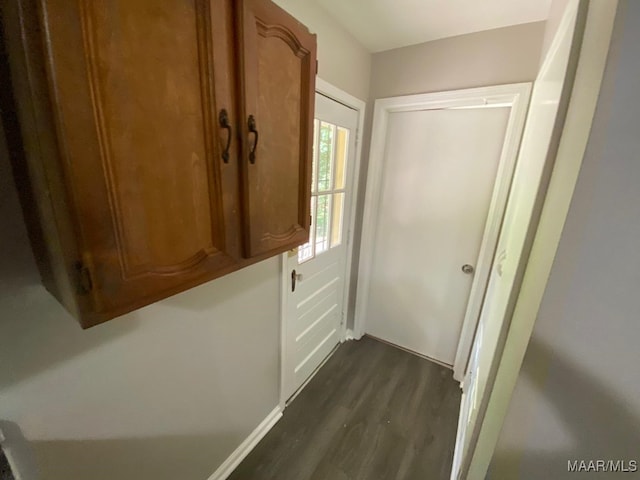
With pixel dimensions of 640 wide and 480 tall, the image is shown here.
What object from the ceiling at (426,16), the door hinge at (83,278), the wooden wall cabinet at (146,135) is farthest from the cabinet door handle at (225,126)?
the ceiling at (426,16)

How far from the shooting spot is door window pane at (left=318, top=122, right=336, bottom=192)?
1.46m

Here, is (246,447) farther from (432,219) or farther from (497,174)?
(497,174)

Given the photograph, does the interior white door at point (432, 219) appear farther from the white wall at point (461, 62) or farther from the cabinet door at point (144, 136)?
the cabinet door at point (144, 136)

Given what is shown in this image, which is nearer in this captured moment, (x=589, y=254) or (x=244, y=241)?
(x=589, y=254)

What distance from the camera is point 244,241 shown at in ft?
2.24

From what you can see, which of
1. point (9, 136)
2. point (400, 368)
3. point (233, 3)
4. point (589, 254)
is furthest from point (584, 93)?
point (400, 368)

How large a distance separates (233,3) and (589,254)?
86 cm

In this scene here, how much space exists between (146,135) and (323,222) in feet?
4.04

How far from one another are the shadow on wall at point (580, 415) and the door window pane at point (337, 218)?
1.33 metres

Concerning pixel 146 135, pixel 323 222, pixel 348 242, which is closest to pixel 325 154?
pixel 323 222

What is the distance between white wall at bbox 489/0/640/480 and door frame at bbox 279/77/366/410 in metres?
1.02

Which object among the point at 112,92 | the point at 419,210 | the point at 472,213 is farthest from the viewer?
the point at 419,210

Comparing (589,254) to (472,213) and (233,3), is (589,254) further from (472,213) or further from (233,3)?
(472,213)

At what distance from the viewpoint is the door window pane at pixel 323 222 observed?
5.19 feet
